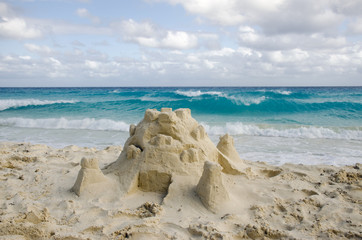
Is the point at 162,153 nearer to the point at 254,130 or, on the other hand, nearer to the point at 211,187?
the point at 211,187

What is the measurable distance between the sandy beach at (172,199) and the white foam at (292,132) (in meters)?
5.34

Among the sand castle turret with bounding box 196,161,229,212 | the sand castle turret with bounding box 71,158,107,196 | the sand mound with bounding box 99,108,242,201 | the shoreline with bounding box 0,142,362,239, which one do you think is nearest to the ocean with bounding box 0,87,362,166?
the shoreline with bounding box 0,142,362,239

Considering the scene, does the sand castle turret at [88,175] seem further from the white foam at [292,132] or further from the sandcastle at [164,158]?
the white foam at [292,132]

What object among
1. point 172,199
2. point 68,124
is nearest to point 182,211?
point 172,199

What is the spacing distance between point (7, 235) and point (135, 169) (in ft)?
4.01

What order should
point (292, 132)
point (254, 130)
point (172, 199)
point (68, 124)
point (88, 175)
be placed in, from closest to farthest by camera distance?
1. point (172, 199)
2. point (88, 175)
3. point (292, 132)
4. point (254, 130)
5. point (68, 124)

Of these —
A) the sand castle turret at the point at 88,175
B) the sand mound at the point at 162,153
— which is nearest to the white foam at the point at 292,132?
the sand mound at the point at 162,153

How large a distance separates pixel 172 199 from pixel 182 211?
181mm

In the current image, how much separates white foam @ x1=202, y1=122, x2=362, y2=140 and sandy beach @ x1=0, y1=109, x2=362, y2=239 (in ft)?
17.5

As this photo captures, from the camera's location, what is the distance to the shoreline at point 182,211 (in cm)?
219

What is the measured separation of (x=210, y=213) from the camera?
2480mm

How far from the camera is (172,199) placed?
2613 mm

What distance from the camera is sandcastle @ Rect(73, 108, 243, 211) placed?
262 cm

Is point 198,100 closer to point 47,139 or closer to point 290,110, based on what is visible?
point 290,110
